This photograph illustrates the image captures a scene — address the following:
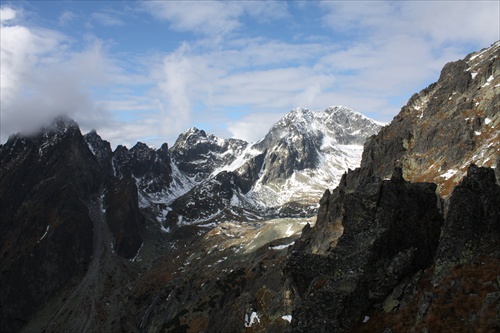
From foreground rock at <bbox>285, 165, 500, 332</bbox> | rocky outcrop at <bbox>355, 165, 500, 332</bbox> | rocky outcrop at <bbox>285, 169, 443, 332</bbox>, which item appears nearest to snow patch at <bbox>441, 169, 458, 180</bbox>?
rocky outcrop at <bbox>285, 169, 443, 332</bbox>

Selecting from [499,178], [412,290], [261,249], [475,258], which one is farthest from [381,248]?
[261,249]

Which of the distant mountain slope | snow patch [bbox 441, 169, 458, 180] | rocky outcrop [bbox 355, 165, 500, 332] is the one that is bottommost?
rocky outcrop [bbox 355, 165, 500, 332]

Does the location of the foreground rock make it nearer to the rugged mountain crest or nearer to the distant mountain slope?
the rugged mountain crest

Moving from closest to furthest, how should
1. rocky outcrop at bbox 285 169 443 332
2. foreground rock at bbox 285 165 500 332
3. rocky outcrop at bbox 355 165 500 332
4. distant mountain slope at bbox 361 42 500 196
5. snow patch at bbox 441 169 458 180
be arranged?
1. rocky outcrop at bbox 355 165 500 332
2. foreground rock at bbox 285 165 500 332
3. rocky outcrop at bbox 285 169 443 332
4. snow patch at bbox 441 169 458 180
5. distant mountain slope at bbox 361 42 500 196

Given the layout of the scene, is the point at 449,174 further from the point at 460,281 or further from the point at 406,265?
the point at 460,281

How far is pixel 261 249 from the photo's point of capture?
16538cm

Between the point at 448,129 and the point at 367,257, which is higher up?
the point at 448,129

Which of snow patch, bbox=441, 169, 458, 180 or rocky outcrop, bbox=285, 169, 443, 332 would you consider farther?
snow patch, bbox=441, 169, 458, 180

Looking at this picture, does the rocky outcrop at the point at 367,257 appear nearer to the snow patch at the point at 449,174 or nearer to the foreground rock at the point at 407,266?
the foreground rock at the point at 407,266

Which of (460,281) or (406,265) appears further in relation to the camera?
Result: (406,265)

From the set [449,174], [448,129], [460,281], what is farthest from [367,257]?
[448,129]

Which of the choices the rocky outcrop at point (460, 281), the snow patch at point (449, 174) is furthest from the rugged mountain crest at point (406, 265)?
the snow patch at point (449, 174)

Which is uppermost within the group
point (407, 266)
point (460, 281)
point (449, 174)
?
point (449, 174)

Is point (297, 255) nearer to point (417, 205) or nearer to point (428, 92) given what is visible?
point (417, 205)
